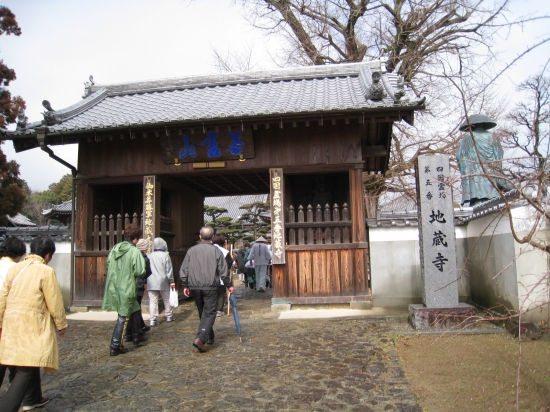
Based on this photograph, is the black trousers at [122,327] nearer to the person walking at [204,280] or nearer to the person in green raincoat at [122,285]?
the person in green raincoat at [122,285]

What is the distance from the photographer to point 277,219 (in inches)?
396

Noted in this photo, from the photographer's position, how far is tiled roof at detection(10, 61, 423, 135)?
9.64 m

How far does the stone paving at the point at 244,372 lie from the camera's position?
4660 millimetres

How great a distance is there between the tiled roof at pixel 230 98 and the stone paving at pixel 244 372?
442 centimetres

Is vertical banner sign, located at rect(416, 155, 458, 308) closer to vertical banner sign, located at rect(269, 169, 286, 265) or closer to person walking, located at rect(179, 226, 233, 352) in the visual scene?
vertical banner sign, located at rect(269, 169, 286, 265)

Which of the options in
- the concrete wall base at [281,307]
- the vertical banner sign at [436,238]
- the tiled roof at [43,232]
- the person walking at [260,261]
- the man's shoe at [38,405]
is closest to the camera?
the man's shoe at [38,405]

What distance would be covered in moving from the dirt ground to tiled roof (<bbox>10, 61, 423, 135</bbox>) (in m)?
4.66

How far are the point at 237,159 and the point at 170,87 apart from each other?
192 inches

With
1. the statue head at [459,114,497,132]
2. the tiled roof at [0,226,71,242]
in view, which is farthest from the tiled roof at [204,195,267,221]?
the statue head at [459,114,497,132]

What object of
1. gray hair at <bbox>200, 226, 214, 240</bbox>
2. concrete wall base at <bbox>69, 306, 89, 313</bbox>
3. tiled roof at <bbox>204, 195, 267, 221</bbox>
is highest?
tiled roof at <bbox>204, 195, 267, 221</bbox>

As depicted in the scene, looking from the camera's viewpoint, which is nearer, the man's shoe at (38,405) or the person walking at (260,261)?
the man's shoe at (38,405)

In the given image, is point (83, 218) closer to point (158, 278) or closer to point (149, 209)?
point (149, 209)

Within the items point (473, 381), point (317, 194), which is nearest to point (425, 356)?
point (473, 381)

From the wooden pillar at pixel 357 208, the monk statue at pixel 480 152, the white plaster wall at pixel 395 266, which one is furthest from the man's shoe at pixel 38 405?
the monk statue at pixel 480 152
